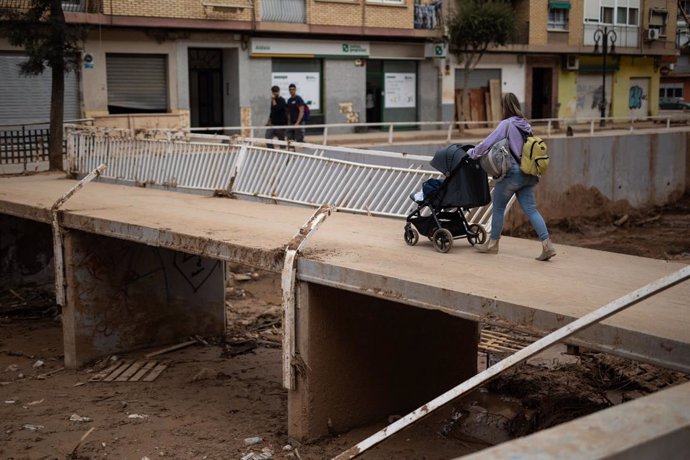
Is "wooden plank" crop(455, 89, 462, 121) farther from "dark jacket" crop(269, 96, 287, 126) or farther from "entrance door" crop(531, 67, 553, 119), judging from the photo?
"dark jacket" crop(269, 96, 287, 126)

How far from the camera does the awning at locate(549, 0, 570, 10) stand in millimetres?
40047

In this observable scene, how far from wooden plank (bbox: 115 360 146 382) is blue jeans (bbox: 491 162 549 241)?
17.7ft

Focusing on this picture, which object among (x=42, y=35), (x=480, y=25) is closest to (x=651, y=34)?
(x=480, y=25)

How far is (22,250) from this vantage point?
16.9 m

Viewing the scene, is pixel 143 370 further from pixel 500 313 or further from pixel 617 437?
pixel 617 437

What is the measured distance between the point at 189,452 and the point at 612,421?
6.35 metres

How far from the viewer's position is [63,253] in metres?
12.2

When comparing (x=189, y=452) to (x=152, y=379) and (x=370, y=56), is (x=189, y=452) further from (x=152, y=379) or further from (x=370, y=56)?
(x=370, y=56)

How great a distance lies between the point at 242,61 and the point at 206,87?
5.48 feet

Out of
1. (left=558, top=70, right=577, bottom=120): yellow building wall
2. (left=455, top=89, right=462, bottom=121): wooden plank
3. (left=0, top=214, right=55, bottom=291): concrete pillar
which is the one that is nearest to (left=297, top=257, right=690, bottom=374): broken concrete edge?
(left=0, top=214, right=55, bottom=291): concrete pillar

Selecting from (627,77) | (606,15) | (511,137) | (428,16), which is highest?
(606,15)

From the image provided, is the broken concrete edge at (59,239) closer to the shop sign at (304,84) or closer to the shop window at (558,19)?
the shop sign at (304,84)

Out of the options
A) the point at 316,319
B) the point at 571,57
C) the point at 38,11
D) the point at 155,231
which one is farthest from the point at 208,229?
the point at 571,57

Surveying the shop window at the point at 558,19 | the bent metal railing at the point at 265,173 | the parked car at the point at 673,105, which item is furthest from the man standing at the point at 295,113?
the parked car at the point at 673,105
